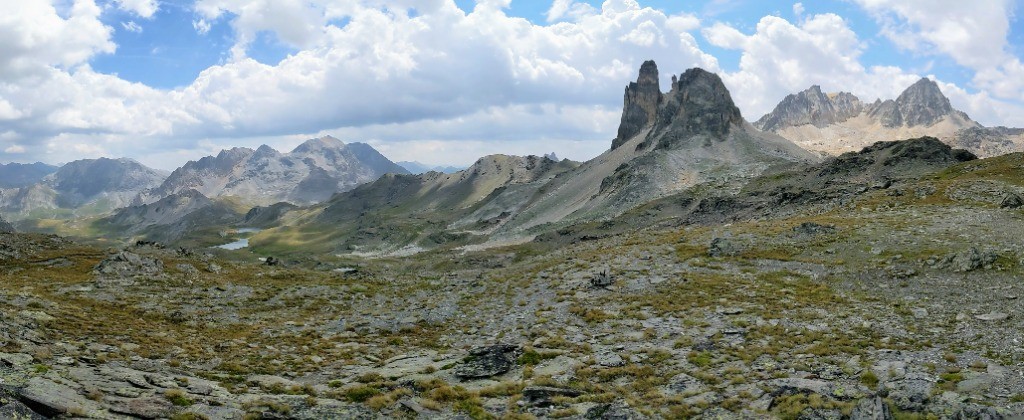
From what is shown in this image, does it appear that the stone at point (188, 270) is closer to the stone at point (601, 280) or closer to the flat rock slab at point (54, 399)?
the stone at point (601, 280)

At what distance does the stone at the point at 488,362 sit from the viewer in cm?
2455

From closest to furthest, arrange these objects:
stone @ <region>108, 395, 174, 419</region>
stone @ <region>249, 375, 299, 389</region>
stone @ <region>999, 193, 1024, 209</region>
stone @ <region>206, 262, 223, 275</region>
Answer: stone @ <region>108, 395, 174, 419</region>, stone @ <region>249, 375, 299, 389</region>, stone @ <region>999, 193, 1024, 209</region>, stone @ <region>206, 262, 223, 275</region>

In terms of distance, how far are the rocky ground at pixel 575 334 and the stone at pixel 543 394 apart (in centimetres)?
12

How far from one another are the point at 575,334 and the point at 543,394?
1062cm

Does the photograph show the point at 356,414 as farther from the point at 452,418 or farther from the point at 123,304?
the point at 123,304

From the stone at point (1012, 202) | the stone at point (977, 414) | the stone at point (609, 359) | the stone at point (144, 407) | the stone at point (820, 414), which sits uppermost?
the stone at point (1012, 202)

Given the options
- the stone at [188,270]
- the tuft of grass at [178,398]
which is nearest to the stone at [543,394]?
the tuft of grass at [178,398]

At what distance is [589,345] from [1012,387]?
1632cm

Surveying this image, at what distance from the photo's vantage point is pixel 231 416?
17953mm

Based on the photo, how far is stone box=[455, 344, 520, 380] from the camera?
24547 mm

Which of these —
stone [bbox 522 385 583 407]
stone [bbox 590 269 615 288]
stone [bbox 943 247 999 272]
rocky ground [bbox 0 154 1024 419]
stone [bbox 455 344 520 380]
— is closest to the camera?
rocky ground [bbox 0 154 1024 419]

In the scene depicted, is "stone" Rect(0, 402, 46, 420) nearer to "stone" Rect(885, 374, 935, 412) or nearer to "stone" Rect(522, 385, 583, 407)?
"stone" Rect(522, 385, 583, 407)

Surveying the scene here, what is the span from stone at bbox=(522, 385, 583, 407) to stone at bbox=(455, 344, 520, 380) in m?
3.29

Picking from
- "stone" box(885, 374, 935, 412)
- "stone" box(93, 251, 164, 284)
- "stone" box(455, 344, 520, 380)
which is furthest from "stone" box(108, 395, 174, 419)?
"stone" box(93, 251, 164, 284)
